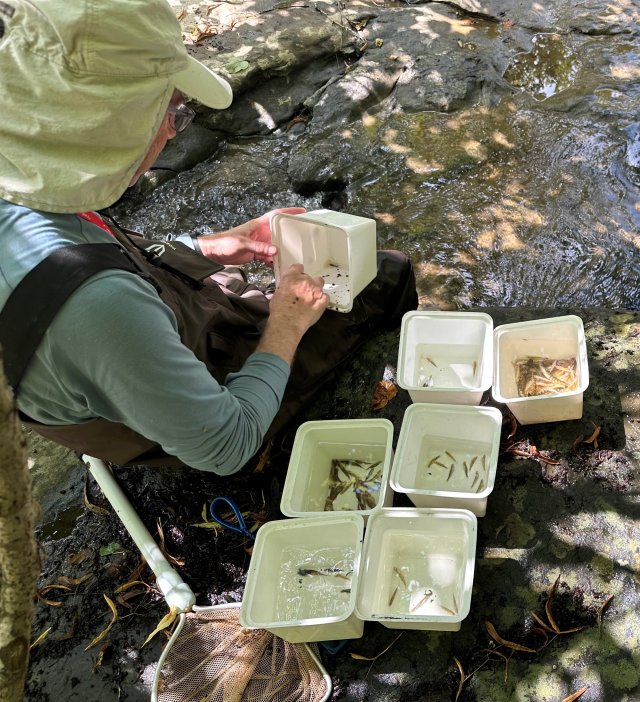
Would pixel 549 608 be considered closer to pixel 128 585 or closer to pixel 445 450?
pixel 445 450

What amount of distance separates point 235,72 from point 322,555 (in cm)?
468

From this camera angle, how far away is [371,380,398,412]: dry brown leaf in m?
3.47

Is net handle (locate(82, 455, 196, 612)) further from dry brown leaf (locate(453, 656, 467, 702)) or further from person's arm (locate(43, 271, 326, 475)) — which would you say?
dry brown leaf (locate(453, 656, 467, 702))

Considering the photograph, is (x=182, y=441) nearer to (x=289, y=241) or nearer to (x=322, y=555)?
(x=322, y=555)

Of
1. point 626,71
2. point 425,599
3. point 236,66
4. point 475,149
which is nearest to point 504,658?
point 425,599

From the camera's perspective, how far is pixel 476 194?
15.7 ft

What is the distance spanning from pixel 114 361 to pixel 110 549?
1.68 meters

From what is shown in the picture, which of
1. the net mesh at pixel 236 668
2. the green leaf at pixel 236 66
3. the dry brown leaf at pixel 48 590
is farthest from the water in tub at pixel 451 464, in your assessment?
the green leaf at pixel 236 66

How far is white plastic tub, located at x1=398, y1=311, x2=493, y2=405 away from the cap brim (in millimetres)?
1415

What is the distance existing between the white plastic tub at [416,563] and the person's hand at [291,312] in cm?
77

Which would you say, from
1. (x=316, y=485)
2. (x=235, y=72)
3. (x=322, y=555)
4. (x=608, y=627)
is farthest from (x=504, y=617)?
(x=235, y=72)

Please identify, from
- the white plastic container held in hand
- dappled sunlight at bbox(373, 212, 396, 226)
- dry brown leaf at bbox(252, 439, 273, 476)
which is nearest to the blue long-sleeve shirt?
dry brown leaf at bbox(252, 439, 273, 476)

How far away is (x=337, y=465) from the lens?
3229mm

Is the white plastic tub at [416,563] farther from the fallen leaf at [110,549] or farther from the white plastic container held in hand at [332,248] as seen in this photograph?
the fallen leaf at [110,549]
